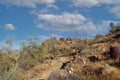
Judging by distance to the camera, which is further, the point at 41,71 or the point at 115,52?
the point at 41,71

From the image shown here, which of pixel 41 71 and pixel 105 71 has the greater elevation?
pixel 105 71

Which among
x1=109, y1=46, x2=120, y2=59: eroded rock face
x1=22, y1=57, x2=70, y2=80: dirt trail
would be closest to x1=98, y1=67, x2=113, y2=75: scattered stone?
x1=109, y1=46, x2=120, y2=59: eroded rock face

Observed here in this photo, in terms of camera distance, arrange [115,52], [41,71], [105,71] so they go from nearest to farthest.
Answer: [105,71], [115,52], [41,71]

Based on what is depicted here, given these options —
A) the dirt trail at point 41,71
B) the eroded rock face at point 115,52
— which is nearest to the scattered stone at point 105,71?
Answer: the eroded rock face at point 115,52

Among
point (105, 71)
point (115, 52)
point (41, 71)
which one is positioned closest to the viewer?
point (105, 71)

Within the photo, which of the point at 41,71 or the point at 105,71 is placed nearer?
the point at 105,71

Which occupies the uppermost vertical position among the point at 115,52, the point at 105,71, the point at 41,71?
the point at 115,52

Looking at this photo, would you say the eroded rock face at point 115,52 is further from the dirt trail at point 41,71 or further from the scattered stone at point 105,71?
the dirt trail at point 41,71

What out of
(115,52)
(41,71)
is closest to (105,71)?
(115,52)

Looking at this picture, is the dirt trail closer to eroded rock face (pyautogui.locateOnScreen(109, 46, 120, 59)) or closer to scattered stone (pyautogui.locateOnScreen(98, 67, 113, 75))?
scattered stone (pyautogui.locateOnScreen(98, 67, 113, 75))

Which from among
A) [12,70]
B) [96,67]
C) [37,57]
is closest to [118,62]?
[96,67]

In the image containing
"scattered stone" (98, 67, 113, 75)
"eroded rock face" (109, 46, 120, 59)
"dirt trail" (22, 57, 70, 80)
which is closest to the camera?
"scattered stone" (98, 67, 113, 75)

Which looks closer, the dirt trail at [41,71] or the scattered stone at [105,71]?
the scattered stone at [105,71]

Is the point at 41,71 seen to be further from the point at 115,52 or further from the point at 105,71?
the point at 105,71
